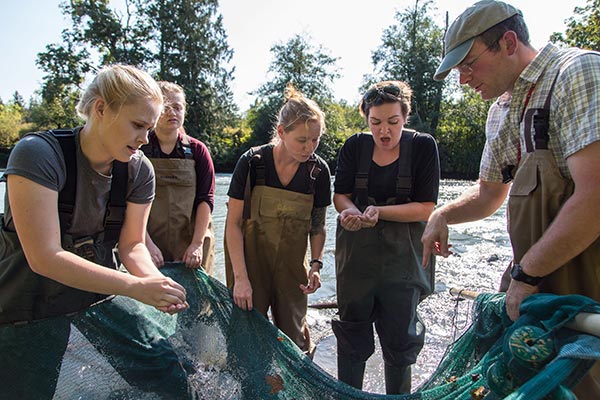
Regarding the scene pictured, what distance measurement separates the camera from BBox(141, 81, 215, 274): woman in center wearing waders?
2.96m

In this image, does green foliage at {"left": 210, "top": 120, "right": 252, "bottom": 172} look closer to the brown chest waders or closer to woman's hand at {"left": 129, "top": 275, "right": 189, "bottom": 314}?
the brown chest waders

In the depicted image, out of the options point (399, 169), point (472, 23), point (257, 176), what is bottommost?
Answer: point (257, 176)

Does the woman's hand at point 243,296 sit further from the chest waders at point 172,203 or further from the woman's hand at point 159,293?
the chest waders at point 172,203

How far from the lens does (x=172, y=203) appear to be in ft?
9.81

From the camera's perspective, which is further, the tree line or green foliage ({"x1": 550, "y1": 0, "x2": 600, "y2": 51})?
the tree line

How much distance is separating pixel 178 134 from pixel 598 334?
2655 millimetres

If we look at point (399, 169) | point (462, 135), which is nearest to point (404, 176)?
point (399, 169)

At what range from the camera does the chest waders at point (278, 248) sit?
277cm

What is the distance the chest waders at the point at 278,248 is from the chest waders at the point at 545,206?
1.38 metres

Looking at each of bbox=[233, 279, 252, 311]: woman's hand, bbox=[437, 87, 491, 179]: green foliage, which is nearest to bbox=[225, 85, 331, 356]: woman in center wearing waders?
bbox=[233, 279, 252, 311]: woman's hand

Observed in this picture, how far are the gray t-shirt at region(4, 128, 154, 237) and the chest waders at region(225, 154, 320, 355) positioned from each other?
783mm

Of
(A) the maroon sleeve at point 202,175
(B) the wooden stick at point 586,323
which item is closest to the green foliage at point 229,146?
(A) the maroon sleeve at point 202,175

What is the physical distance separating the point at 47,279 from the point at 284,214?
4.50ft

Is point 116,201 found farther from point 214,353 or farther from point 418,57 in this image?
point 418,57
